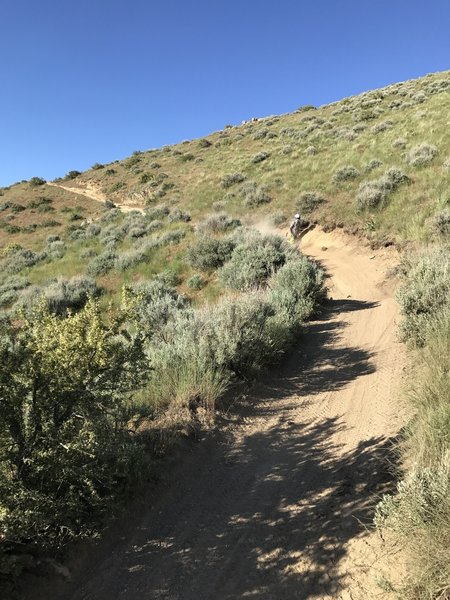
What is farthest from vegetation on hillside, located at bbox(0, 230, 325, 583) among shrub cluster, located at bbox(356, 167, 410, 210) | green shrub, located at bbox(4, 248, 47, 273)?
green shrub, located at bbox(4, 248, 47, 273)

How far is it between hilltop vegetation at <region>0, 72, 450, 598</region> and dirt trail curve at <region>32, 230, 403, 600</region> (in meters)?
0.41

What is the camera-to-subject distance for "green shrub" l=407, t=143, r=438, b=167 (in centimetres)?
1653

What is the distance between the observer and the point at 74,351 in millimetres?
3539

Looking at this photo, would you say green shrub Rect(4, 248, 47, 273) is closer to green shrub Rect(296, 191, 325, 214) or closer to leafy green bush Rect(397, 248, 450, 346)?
green shrub Rect(296, 191, 325, 214)

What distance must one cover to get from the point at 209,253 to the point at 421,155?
9699 millimetres

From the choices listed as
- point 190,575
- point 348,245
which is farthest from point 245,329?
point 348,245

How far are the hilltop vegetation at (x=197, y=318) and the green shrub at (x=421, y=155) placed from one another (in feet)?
0.25

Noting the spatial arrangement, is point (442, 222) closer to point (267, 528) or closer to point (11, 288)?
point (267, 528)

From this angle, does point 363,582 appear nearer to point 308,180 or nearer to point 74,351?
point 74,351

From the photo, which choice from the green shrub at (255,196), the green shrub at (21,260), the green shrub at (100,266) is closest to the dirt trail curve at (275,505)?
the green shrub at (100,266)

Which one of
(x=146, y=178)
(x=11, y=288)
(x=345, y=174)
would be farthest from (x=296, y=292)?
(x=146, y=178)

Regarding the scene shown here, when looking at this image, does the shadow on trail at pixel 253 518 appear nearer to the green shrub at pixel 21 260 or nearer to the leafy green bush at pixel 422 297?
the leafy green bush at pixel 422 297

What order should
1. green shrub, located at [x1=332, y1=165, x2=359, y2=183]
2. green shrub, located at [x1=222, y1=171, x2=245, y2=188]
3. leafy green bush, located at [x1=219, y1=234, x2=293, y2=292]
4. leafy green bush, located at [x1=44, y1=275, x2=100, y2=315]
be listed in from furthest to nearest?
1. green shrub, located at [x1=222, y1=171, x2=245, y2=188]
2. green shrub, located at [x1=332, y1=165, x2=359, y2=183]
3. leafy green bush, located at [x1=44, y1=275, x2=100, y2=315]
4. leafy green bush, located at [x1=219, y1=234, x2=293, y2=292]

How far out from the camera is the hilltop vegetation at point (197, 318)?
342cm
